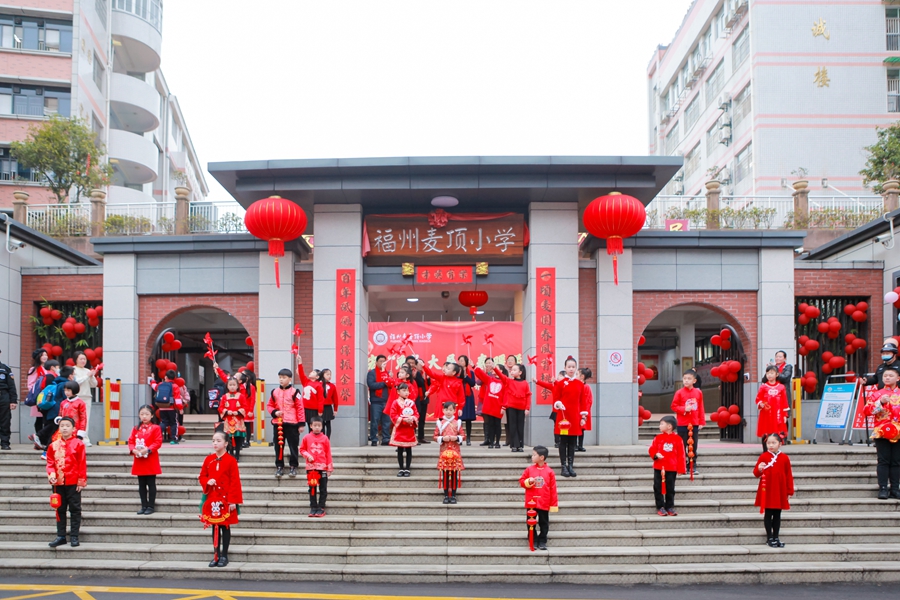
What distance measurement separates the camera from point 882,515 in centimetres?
920

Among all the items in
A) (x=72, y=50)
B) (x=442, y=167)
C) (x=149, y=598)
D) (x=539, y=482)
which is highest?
(x=72, y=50)

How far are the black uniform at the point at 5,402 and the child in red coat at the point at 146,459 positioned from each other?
3474 millimetres

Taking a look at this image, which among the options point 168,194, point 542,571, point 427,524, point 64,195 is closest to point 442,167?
point 427,524

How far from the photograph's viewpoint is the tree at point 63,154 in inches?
878

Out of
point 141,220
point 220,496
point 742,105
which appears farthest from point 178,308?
point 742,105

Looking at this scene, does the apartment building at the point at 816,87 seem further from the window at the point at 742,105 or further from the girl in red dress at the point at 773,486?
the girl in red dress at the point at 773,486

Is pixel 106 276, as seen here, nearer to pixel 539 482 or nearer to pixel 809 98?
pixel 539 482

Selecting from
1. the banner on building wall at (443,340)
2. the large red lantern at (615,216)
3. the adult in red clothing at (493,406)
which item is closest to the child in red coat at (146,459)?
the adult in red clothing at (493,406)

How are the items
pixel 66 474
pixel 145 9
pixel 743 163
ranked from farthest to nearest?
pixel 145 9, pixel 743 163, pixel 66 474

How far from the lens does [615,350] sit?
1265cm

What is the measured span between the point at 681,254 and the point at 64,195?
19.0 metres

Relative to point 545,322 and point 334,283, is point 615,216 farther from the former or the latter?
point 334,283

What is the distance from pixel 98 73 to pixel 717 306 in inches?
1020

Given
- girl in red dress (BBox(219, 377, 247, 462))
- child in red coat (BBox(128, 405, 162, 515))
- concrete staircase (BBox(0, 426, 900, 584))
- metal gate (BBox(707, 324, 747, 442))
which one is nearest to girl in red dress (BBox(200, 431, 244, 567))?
concrete staircase (BBox(0, 426, 900, 584))
